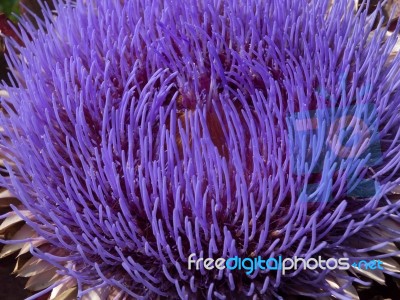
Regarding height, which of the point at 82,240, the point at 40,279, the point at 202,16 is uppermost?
the point at 202,16

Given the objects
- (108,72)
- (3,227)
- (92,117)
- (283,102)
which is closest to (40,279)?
(3,227)

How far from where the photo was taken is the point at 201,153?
1.08m

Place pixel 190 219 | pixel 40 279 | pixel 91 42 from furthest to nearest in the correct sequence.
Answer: pixel 91 42 → pixel 40 279 → pixel 190 219

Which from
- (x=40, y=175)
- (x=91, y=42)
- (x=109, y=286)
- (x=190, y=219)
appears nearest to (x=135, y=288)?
(x=109, y=286)

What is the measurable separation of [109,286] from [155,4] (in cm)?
65

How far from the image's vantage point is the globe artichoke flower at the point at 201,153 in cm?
101

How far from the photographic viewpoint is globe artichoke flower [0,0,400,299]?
101 cm

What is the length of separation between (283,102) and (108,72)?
1.22 feet

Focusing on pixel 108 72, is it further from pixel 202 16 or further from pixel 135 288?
pixel 135 288

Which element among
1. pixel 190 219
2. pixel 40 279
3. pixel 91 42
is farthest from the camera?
pixel 91 42

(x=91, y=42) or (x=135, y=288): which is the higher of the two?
(x=91, y=42)

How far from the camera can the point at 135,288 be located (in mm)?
1058

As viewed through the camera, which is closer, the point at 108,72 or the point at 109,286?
the point at 109,286

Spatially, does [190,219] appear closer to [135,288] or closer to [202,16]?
[135,288]
